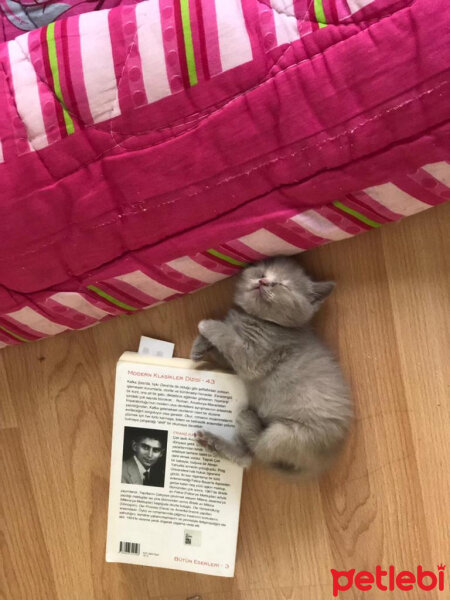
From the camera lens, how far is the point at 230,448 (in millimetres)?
907

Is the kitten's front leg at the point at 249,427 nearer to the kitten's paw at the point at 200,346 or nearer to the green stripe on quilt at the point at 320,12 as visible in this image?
the kitten's paw at the point at 200,346

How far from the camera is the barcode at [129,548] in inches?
38.4

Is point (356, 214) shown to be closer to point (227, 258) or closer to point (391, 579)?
point (227, 258)

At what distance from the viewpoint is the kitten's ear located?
0.85m

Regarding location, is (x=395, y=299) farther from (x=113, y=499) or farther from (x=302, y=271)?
(x=113, y=499)

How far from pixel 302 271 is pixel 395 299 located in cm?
18

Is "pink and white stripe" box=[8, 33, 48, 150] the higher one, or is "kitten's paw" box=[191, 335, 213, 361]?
"pink and white stripe" box=[8, 33, 48, 150]

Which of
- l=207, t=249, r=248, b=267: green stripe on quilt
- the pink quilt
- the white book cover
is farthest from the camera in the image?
the white book cover

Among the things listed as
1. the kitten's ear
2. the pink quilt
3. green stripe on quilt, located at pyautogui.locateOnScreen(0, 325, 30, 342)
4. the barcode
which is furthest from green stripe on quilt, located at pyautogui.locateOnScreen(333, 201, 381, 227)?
the barcode

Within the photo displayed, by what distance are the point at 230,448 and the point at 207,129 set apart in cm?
52

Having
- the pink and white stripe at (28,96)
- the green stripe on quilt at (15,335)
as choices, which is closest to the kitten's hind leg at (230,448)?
the green stripe on quilt at (15,335)

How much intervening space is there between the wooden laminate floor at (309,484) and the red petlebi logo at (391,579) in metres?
0.01

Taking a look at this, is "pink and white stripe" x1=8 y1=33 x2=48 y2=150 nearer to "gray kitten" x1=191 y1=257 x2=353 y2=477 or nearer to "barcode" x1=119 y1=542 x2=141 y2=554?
"gray kitten" x1=191 y1=257 x2=353 y2=477

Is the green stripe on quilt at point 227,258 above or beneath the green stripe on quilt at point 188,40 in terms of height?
beneath
